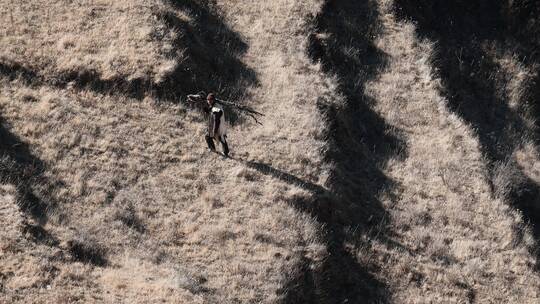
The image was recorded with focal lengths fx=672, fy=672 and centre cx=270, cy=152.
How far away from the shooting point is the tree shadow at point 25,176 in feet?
47.9

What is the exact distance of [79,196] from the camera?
15.2 metres

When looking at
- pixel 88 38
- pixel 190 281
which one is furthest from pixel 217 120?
pixel 88 38

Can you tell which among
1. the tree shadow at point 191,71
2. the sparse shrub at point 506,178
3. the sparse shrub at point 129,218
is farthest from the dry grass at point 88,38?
the sparse shrub at point 506,178

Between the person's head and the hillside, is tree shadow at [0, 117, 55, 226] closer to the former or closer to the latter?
the hillside

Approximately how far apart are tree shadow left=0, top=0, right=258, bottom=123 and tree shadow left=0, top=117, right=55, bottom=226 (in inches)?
98.3

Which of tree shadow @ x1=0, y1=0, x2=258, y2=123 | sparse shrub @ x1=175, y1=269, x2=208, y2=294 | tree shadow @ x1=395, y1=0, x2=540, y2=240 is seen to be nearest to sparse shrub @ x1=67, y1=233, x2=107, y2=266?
sparse shrub @ x1=175, y1=269, x2=208, y2=294

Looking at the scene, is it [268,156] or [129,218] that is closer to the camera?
[129,218]

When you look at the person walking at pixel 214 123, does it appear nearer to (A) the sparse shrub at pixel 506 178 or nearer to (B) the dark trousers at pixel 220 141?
(B) the dark trousers at pixel 220 141

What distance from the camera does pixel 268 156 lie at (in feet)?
57.0

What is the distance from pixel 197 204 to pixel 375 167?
5.90m

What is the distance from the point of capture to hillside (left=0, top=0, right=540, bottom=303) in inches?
570

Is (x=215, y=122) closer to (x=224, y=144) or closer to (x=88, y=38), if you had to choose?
(x=224, y=144)

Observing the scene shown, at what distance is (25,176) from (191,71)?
19.4ft

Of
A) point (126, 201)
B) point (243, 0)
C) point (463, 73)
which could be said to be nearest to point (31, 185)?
point (126, 201)
